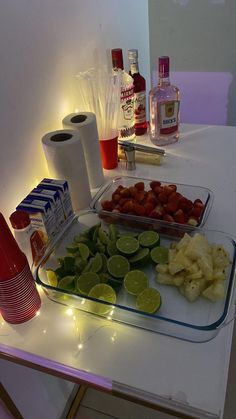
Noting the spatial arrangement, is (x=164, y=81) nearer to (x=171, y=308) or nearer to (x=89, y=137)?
(x=89, y=137)

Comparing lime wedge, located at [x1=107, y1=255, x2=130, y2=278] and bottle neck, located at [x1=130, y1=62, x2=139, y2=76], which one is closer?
lime wedge, located at [x1=107, y1=255, x2=130, y2=278]

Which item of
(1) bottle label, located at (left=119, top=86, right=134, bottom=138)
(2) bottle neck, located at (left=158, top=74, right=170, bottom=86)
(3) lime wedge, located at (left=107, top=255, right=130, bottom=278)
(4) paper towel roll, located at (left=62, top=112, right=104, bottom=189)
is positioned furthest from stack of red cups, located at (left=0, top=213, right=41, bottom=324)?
(2) bottle neck, located at (left=158, top=74, right=170, bottom=86)

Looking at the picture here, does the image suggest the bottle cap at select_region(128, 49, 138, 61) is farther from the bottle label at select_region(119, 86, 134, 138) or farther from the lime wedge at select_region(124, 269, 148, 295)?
the lime wedge at select_region(124, 269, 148, 295)

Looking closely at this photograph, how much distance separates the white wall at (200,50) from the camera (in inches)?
55.5

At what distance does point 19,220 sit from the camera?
1.93 ft

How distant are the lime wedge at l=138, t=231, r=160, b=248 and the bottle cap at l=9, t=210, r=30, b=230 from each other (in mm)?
218

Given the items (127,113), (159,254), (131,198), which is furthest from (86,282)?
(127,113)

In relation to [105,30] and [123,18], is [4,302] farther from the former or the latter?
[123,18]

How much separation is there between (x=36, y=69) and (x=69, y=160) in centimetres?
20

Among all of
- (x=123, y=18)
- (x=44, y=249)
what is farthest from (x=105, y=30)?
(x=44, y=249)

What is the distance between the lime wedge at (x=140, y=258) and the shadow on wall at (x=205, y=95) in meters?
1.17

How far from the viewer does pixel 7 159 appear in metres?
0.68

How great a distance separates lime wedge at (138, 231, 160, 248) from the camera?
2.21 feet

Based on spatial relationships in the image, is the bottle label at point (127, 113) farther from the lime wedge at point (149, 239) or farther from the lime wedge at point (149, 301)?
the lime wedge at point (149, 301)
